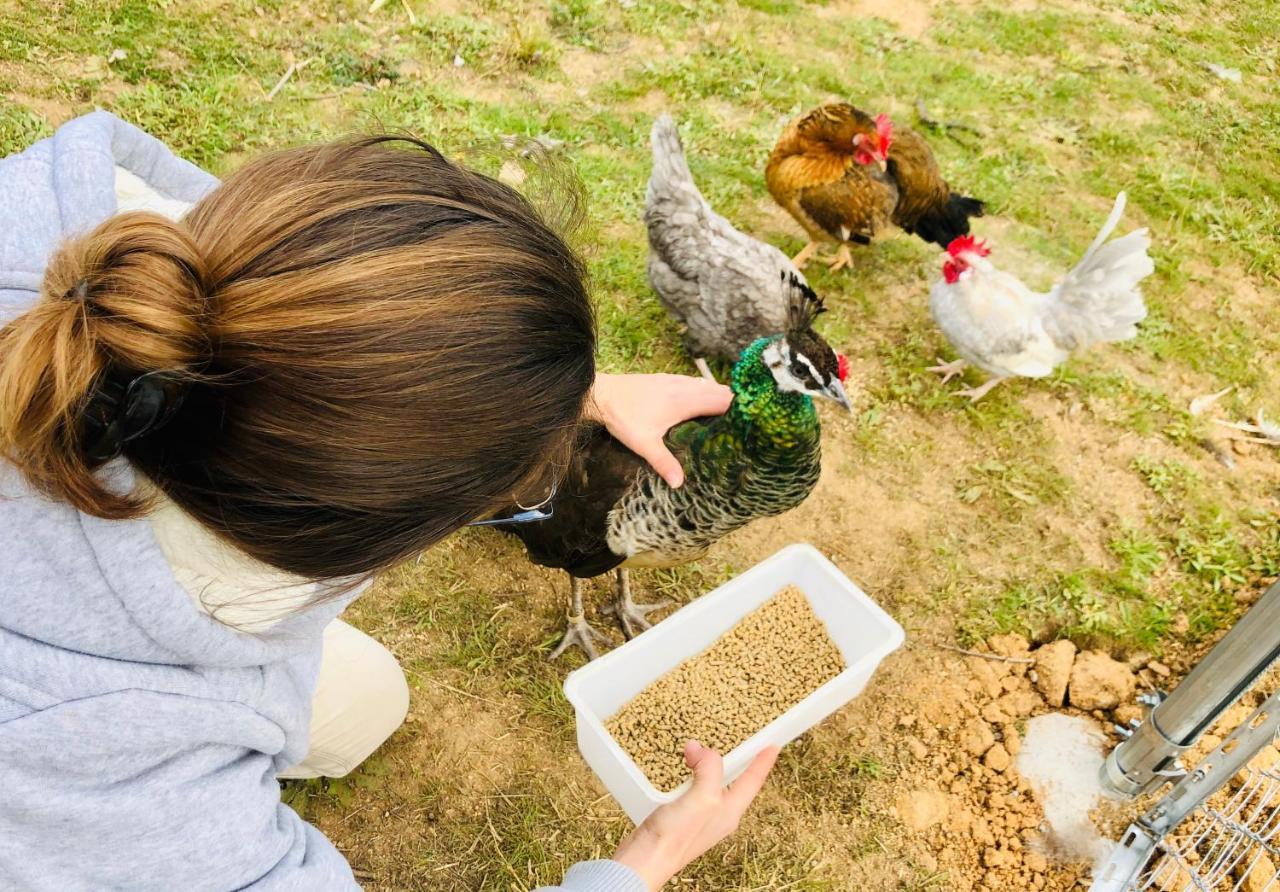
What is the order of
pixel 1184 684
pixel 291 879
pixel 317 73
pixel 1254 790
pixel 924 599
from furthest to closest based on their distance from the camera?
pixel 317 73
pixel 924 599
pixel 1254 790
pixel 1184 684
pixel 291 879

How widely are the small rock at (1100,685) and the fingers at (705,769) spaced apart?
1.41m

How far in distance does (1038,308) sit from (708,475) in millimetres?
2057

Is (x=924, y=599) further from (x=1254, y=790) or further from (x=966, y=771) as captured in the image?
(x=1254, y=790)

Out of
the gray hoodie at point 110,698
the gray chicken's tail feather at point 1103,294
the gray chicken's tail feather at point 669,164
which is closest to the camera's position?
the gray hoodie at point 110,698

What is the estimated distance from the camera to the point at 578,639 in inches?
106

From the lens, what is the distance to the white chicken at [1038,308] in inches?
128

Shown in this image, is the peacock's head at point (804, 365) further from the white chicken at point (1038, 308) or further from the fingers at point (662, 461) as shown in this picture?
the white chicken at point (1038, 308)

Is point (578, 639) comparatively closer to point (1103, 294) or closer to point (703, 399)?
point (703, 399)

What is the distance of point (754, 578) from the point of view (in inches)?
98.5

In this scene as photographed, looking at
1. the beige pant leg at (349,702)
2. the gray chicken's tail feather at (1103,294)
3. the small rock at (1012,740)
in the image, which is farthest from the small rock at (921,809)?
the gray chicken's tail feather at (1103,294)

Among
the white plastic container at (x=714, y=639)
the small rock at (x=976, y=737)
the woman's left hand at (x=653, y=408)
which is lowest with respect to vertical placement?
the small rock at (x=976, y=737)

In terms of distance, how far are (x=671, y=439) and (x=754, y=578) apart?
1.77 feet

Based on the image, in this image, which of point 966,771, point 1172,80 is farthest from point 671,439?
point 1172,80

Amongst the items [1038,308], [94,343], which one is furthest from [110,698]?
[1038,308]
